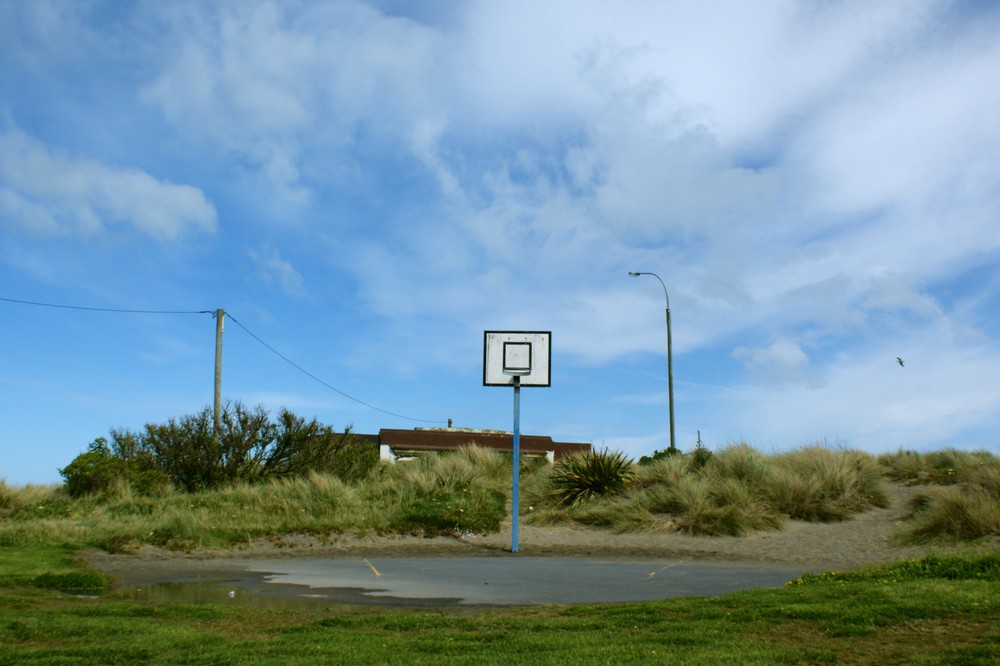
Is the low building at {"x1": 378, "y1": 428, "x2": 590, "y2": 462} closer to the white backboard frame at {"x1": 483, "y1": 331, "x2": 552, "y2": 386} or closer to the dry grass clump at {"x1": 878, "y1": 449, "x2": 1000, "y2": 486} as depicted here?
the dry grass clump at {"x1": 878, "y1": 449, "x2": 1000, "y2": 486}

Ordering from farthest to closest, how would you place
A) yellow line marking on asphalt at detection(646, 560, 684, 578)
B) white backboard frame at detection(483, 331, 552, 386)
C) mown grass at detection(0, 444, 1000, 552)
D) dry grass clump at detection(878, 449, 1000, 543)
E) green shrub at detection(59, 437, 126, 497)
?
green shrub at detection(59, 437, 126, 497) < white backboard frame at detection(483, 331, 552, 386) < mown grass at detection(0, 444, 1000, 552) < dry grass clump at detection(878, 449, 1000, 543) < yellow line marking on asphalt at detection(646, 560, 684, 578)

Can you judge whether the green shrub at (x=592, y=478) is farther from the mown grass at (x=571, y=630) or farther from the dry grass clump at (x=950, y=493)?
the mown grass at (x=571, y=630)

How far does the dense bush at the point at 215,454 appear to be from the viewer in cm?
2511

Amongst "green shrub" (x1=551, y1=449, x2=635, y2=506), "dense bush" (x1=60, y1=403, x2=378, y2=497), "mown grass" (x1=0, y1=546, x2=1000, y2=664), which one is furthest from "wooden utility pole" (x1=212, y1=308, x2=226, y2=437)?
"mown grass" (x1=0, y1=546, x2=1000, y2=664)

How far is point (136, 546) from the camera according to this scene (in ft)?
55.8

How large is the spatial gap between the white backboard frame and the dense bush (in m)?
10.9

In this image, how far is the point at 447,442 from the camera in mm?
50281

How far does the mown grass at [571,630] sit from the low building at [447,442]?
38.7m

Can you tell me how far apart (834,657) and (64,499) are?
22.1 metres

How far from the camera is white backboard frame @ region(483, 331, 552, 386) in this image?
710 inches

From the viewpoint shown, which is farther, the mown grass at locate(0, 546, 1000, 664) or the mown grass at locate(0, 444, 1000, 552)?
the mown grass at locate(0, 444, 1000, 552)

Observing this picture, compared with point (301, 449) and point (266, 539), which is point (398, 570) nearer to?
point (266, 539)

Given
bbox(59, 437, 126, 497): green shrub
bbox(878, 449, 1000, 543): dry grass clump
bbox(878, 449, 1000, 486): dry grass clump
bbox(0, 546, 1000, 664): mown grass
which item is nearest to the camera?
bbox(0, 546, 1000, 664): mown grass

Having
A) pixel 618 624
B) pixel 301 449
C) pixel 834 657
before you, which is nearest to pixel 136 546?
pixel 301 449
